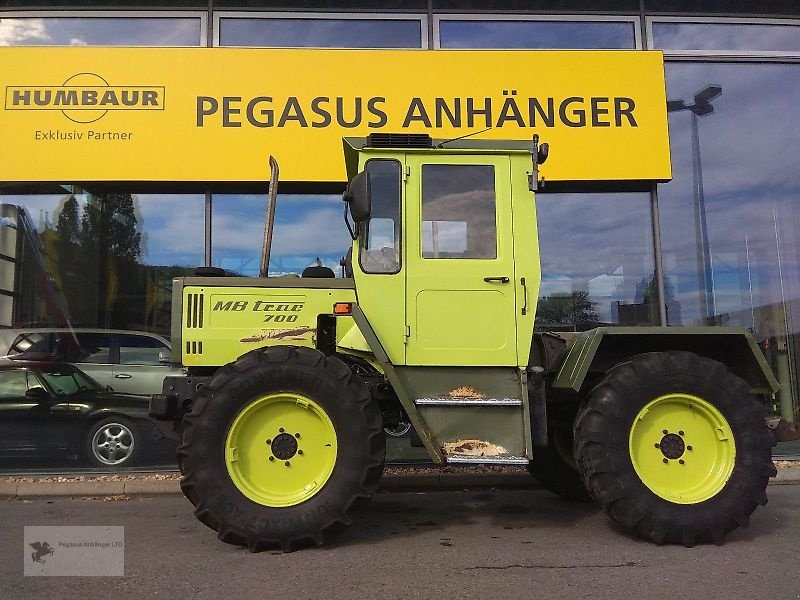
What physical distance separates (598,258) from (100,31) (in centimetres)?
701

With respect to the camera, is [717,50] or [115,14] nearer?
[115,14]

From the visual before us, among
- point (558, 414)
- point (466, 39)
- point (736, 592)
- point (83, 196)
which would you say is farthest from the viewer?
point (466, 39)

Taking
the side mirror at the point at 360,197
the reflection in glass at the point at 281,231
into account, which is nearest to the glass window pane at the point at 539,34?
the reflection in glass at the point at 281,231

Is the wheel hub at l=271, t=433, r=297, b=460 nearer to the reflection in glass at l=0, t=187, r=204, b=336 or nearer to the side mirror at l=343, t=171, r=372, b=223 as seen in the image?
the side mirror at l=343, t=171, r=372, b=223

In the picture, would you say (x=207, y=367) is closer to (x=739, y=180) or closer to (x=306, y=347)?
(x=306, y=347)

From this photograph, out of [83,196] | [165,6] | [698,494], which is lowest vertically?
[698,494]

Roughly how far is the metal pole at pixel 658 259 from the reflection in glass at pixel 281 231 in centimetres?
396

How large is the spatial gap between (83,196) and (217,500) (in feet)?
17.0

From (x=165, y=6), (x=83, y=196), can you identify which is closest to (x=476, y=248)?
(x=83, y=196)

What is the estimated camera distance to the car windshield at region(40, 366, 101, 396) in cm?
758

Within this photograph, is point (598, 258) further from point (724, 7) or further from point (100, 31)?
point (100, 31)

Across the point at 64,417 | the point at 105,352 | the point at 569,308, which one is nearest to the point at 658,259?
the point at 569,308

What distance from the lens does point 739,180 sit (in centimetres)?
862

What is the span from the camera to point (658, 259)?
27.0 feet
